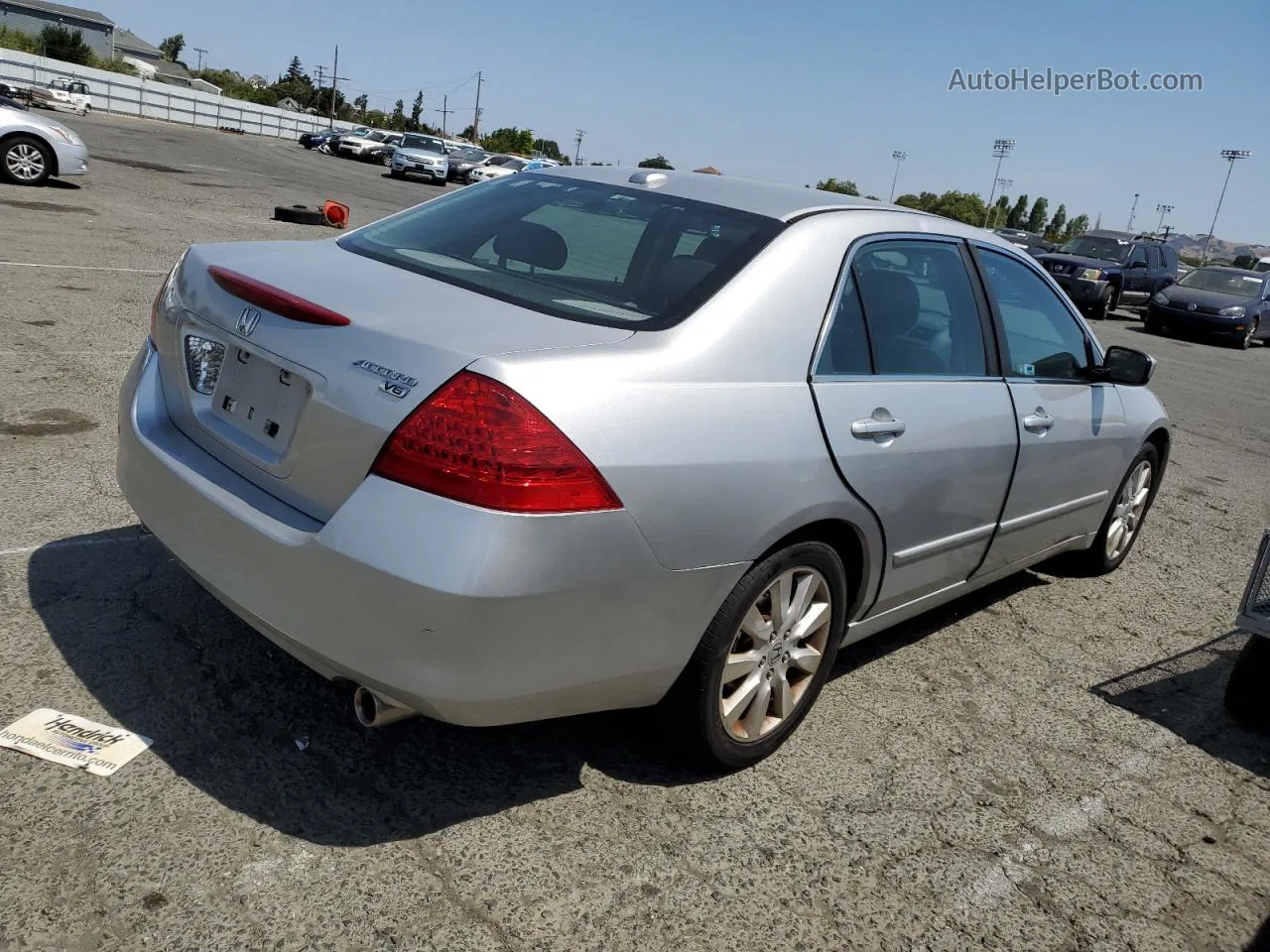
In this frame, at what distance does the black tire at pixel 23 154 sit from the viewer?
14344 millimetres

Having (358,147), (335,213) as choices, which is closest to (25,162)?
(335,213)

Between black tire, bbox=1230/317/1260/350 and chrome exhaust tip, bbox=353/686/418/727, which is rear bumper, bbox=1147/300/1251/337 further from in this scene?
chrome exhaust tip, bbox=353/686/418/727

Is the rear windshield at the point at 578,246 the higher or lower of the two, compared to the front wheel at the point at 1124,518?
higher

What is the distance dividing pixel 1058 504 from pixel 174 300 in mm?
3419

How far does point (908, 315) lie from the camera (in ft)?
11.9

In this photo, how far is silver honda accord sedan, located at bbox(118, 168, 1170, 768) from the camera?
243cm

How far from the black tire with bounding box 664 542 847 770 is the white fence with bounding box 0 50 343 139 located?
57400 mm

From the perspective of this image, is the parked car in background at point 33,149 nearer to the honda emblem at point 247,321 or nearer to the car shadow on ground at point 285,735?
the car shadow on ground at point 285,735

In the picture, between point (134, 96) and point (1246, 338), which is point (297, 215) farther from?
point (134, 96)

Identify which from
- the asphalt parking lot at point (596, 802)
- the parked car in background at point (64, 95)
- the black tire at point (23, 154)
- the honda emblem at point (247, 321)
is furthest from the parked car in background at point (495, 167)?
the honda emblem at point (247, 321)

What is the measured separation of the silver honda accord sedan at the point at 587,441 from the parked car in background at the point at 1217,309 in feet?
66.8

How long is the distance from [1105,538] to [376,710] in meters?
4.04

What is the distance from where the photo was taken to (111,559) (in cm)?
394

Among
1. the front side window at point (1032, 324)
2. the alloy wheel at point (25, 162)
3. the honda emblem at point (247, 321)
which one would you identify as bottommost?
the alloy wheel at point (25, 162)
